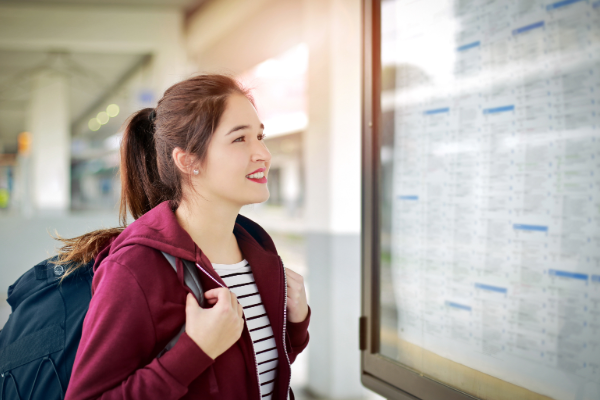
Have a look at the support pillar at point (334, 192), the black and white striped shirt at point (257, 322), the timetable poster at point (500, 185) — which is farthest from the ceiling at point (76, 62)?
the black and white striped shirt at point (257, 322)

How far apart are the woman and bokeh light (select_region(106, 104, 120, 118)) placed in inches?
248

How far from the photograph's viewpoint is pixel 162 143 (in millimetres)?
1180

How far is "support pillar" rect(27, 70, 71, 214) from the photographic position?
6.41 meters

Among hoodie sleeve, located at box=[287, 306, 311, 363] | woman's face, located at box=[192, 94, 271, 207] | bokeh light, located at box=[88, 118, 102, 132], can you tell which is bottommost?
hoodie sleeve, located at box=[287, 306, 311, 363]

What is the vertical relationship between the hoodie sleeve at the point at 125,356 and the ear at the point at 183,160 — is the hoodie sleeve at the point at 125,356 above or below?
below

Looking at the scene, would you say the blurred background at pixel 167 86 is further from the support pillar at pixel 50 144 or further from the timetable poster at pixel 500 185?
the timetable poster at pixel 500 185

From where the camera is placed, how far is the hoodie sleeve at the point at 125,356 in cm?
85

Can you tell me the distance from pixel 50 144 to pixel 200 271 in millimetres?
6530

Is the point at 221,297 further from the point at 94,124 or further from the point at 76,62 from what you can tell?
the point at 94,124

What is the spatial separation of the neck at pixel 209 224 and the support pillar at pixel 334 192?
5.70ft

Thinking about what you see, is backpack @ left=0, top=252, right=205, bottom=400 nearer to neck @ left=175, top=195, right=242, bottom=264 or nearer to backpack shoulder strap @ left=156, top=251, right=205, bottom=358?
backpack shoulder strap @ left=156, top=251, right=205, bottom=358

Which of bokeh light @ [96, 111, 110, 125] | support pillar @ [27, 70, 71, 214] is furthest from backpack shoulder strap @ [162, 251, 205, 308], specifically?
bokeh light @ [96, 111, 110, 125]

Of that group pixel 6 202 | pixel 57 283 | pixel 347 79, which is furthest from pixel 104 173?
pixel 57 283

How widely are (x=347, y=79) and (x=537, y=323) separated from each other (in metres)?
2.01
